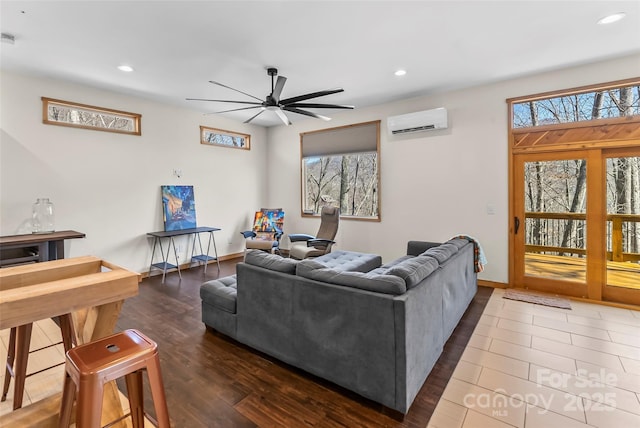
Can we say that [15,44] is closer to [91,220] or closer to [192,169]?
Result: [91,220]

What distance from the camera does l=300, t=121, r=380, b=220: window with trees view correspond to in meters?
5.55

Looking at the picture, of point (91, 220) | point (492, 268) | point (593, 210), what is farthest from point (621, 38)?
point (91, 220)

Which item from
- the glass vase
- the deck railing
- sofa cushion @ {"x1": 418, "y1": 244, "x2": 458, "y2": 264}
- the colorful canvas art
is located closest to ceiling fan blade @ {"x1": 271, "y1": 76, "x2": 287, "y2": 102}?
sofa cushion @ {"x1": 418, "y1": 244, "x2": 458, "y2": 264}

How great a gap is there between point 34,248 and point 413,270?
4.46 meters

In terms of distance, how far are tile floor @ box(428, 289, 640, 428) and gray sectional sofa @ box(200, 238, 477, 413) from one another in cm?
30

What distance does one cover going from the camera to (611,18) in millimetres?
2719

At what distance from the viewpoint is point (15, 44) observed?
3051 millimetres

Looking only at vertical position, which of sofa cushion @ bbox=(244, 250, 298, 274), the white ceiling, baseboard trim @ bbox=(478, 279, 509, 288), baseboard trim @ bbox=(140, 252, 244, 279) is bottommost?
baseboard trim @ bbox=(478, 279, 509, 288)

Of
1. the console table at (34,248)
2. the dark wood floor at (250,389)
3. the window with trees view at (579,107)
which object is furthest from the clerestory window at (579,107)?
the console table at (34,248)

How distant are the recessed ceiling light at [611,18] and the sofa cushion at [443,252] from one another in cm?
249

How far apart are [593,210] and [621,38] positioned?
1.92m

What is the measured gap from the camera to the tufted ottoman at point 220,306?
2.74 metres

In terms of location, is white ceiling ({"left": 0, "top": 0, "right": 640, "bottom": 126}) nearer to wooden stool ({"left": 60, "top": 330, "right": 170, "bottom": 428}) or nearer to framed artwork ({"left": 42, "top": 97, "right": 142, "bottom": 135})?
framed artwork ({"left": 42, "top": 97, "right": 142, "bottom": 135})

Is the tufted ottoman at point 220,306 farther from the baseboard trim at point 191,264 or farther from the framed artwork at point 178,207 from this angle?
Answer: the framed artwork at point 178,207
